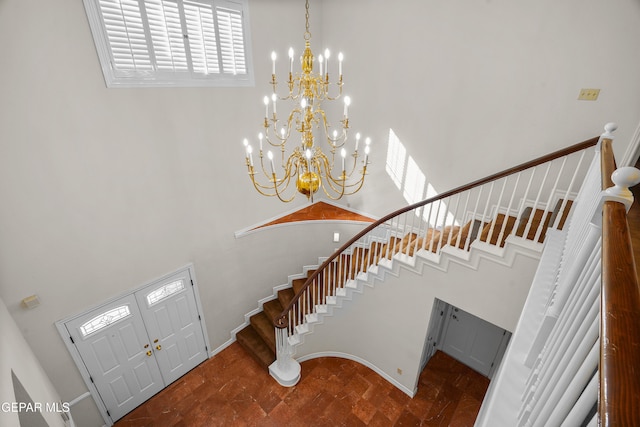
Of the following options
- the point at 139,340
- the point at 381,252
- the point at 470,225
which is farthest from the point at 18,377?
the point at 470,225

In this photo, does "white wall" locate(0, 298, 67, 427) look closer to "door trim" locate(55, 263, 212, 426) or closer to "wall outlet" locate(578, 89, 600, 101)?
"door trim" locate(55, 263, 212, 426)

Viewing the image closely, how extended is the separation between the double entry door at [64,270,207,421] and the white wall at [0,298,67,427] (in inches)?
23.3

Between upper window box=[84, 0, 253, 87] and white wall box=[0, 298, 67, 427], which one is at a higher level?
upper window box=[84, 0, 253, 87]

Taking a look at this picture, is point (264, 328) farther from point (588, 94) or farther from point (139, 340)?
point (588, 94)

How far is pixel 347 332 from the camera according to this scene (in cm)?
530

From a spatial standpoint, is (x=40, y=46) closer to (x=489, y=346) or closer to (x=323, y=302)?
(x=323, y=302)

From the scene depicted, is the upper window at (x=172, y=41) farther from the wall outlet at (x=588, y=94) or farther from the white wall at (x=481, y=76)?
the wall outlet at (x=588, y=94)

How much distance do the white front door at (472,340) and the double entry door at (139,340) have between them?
4.67 metres

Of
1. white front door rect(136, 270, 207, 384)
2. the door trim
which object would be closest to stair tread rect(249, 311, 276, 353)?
white front door rect(136, 270, 207, 384)

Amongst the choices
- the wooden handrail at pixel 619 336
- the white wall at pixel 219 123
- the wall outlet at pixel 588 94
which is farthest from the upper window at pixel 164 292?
the wall outlet at pixel 588 94

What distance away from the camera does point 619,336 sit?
0.57 metres

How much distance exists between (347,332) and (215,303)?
2.42 meters

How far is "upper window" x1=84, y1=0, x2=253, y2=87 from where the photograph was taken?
3.25m

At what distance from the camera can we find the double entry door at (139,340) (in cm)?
401
